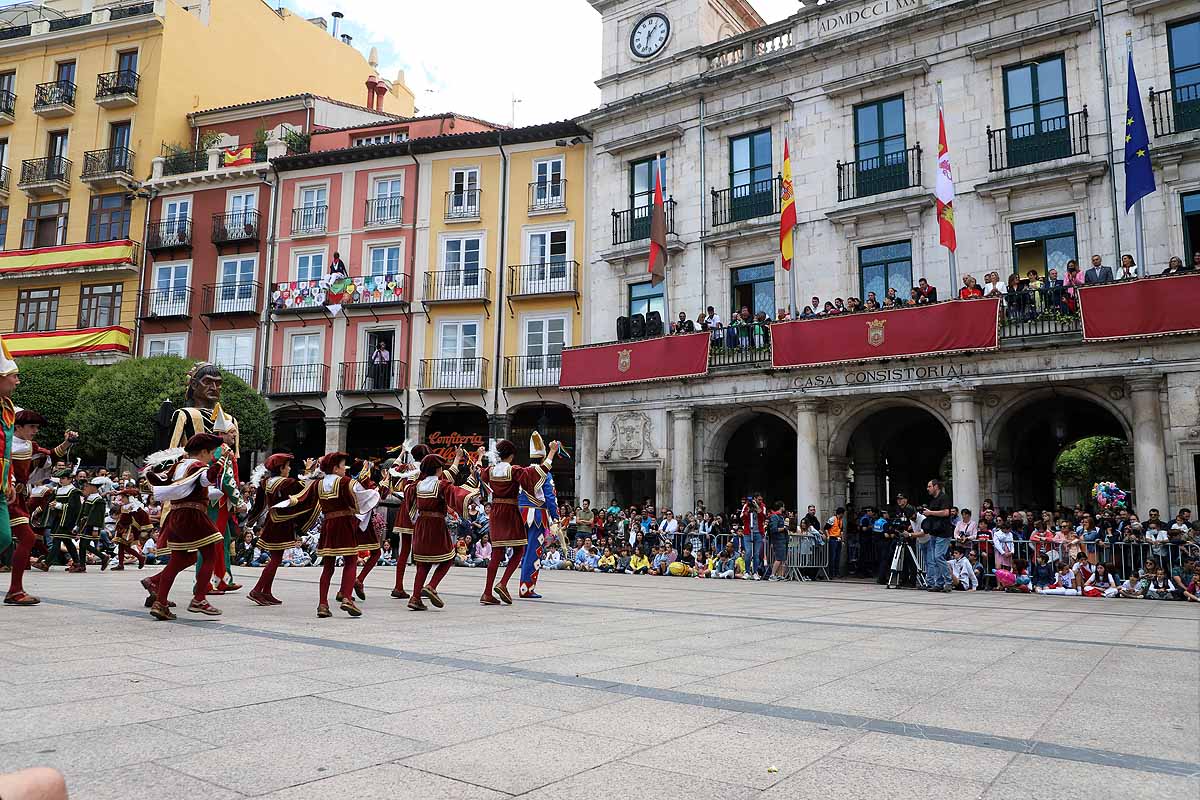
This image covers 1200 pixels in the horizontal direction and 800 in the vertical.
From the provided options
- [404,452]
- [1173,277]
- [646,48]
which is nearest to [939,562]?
[1173,277]

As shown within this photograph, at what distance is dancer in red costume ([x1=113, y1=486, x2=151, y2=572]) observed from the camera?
1667 cm

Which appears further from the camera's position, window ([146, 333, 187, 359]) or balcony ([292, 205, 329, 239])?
window ([146, 333, 187, 359])

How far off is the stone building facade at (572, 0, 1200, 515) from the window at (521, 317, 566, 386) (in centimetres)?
229

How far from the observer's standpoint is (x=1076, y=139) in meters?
20.5

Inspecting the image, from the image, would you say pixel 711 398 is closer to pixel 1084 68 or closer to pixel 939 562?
pixel 939 562

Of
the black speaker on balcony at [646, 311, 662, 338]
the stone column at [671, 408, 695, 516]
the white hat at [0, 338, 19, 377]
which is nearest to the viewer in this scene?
the white hat at [0, 338, 19, 377]

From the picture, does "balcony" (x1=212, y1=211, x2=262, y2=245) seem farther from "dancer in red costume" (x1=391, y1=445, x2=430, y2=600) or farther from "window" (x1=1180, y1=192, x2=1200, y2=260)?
"window" (x1=1180, y1=192, x2=1200, y2=260)

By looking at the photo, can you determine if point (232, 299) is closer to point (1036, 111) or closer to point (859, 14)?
point (859, 14)

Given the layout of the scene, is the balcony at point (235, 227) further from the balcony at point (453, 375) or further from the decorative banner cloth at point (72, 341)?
the balcony at point (453, 375)

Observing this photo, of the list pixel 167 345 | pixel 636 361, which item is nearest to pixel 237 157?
pixel 167 345

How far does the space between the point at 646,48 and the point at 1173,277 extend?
17.0 meters

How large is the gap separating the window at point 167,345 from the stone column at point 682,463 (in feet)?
67.0

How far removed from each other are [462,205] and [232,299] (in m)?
9.55

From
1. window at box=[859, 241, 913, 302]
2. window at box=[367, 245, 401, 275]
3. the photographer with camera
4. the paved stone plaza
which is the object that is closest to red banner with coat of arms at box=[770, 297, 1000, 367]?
window at box=[859, 241, 913, 302]
